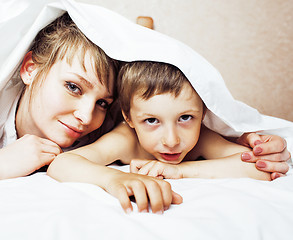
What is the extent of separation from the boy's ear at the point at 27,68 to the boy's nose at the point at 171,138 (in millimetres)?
478

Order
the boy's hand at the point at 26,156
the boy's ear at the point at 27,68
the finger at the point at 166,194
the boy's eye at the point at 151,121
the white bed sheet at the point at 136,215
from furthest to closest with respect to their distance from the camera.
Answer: the boy's ear at the point at 27,68, the boy's eye at the point at 151,121, the boy's hand at the point at 26,156, the finger at the point at 166,194, the white bed sheet at the point at 136,215

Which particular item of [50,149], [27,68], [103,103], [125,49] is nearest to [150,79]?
[125,49]

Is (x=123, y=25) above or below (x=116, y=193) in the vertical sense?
above

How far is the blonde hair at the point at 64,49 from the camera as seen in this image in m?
0.79

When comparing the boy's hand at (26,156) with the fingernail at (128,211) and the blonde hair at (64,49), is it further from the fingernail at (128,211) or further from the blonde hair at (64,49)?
the fingernail at (128,211)

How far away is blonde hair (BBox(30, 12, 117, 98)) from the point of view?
0.79m

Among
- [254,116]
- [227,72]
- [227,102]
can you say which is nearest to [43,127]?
[227,102]

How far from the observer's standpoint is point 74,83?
772 millimetres

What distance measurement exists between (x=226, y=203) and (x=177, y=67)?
1.29ft

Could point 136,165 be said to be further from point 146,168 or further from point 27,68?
point 27,68

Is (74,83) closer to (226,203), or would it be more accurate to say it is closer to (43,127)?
(43,127)

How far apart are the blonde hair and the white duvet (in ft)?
0.15

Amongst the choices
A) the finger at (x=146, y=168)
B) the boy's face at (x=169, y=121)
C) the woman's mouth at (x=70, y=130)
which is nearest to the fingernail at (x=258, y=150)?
the boy's face at (x=169, y=121)

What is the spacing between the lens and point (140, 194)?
0.46 metres
